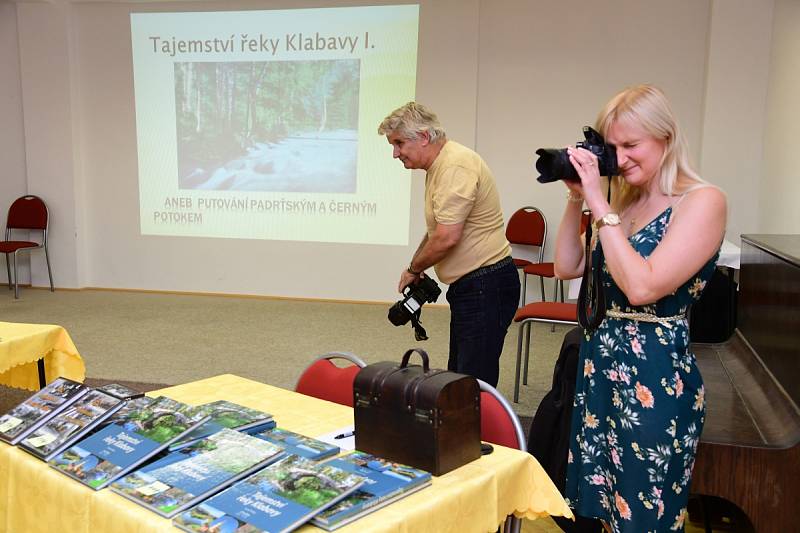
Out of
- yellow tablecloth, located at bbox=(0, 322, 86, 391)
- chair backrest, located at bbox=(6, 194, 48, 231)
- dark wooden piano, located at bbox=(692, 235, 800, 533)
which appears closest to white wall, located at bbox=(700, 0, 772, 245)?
dark wooden piano, located at bbox=(692, 235, 800, 533)

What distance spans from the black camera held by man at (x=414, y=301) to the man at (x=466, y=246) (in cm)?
6

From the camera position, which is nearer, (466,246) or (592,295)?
(592,295)

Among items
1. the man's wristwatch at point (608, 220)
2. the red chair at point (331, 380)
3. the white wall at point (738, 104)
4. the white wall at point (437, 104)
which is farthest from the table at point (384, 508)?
the white wall at point (738, 104)

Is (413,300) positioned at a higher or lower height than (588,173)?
lower

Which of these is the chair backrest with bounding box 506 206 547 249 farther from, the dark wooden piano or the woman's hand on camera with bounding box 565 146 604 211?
the woman's hand on camera with bounding box 565 146 604 211

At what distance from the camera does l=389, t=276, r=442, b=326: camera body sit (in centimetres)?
264

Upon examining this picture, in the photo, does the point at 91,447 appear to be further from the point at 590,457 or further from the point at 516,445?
the point at 590,457

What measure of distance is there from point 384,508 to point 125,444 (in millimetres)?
516

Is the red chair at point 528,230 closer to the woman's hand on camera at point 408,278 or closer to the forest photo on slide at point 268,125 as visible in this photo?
the forest photo on slide at point 268,125

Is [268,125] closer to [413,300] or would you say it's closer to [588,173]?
[413,300]

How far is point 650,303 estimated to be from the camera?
1.44 metres

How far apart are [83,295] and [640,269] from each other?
6290 millimetres

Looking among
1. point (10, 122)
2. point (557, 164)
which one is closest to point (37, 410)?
point (557, 164)

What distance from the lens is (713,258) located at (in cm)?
144
